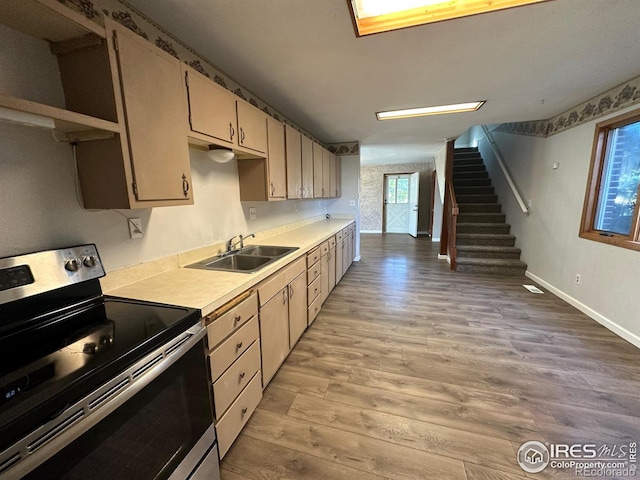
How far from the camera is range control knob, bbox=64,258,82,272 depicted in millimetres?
1095

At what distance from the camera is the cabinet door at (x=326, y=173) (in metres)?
3.84

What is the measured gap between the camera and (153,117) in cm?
122

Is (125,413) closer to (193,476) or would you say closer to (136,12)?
(193,476)

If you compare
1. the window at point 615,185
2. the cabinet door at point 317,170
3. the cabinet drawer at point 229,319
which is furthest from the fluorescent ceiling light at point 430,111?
the cabinet drawer at point 229,319

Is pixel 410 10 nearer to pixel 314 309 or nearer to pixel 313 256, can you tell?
pixel 313 256

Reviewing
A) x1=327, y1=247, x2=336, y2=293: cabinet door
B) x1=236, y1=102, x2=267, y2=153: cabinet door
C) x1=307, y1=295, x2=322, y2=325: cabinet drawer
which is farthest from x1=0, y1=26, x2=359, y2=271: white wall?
x1=327, y1=247, x2=336, y2=293: cabinet door

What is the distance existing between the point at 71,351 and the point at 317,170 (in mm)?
3145

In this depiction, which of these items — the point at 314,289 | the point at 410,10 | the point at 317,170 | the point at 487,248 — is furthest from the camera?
the point at 487,248

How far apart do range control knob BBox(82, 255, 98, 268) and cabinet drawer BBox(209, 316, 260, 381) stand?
695 mm

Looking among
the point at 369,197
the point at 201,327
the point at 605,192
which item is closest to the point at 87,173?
the point at 201,327

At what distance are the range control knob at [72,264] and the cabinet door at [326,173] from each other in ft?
10.1

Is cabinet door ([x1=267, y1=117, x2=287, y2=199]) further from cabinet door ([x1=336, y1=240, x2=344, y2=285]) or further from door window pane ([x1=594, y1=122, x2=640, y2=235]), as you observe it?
door window pane ([x1=594, y1=122, x2=640, y2=235])

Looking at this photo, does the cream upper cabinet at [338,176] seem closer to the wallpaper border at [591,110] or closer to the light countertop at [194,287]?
the wallpaper border at [591,110]

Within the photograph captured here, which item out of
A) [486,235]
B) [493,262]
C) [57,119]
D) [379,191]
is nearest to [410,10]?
[57,119]
